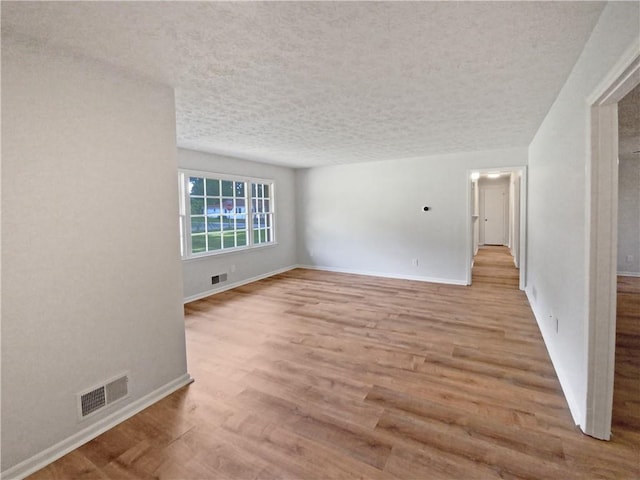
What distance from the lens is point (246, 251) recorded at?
5.80 meters

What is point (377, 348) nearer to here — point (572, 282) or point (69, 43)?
point (572, 282)

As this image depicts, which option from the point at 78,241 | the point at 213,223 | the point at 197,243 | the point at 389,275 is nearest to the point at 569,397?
the point at 78,241

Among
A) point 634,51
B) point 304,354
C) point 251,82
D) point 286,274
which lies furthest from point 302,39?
point 286,274

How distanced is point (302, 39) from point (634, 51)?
1.46 metres

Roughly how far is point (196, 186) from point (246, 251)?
1.54 meters

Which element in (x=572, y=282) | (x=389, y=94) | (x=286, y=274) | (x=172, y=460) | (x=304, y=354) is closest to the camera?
(x=172, y=460)

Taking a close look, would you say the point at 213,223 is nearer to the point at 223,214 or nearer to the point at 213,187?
the point at 223,214

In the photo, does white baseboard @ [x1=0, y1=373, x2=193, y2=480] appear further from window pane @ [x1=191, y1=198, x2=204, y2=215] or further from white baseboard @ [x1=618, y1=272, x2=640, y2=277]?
white baseboard @ [x1=618, y1=272, x2=640, y2=277]

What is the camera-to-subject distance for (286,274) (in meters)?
6.56

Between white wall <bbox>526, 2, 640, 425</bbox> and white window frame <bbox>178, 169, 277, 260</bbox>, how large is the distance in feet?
13.1

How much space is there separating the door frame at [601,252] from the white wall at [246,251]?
455 centimetres

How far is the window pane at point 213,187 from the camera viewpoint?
502 cm

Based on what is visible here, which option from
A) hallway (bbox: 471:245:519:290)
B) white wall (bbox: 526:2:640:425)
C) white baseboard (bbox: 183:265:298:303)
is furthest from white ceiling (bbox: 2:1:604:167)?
hallway (bbox: 471:245:519:290)

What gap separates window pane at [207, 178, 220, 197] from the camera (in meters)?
5.02
